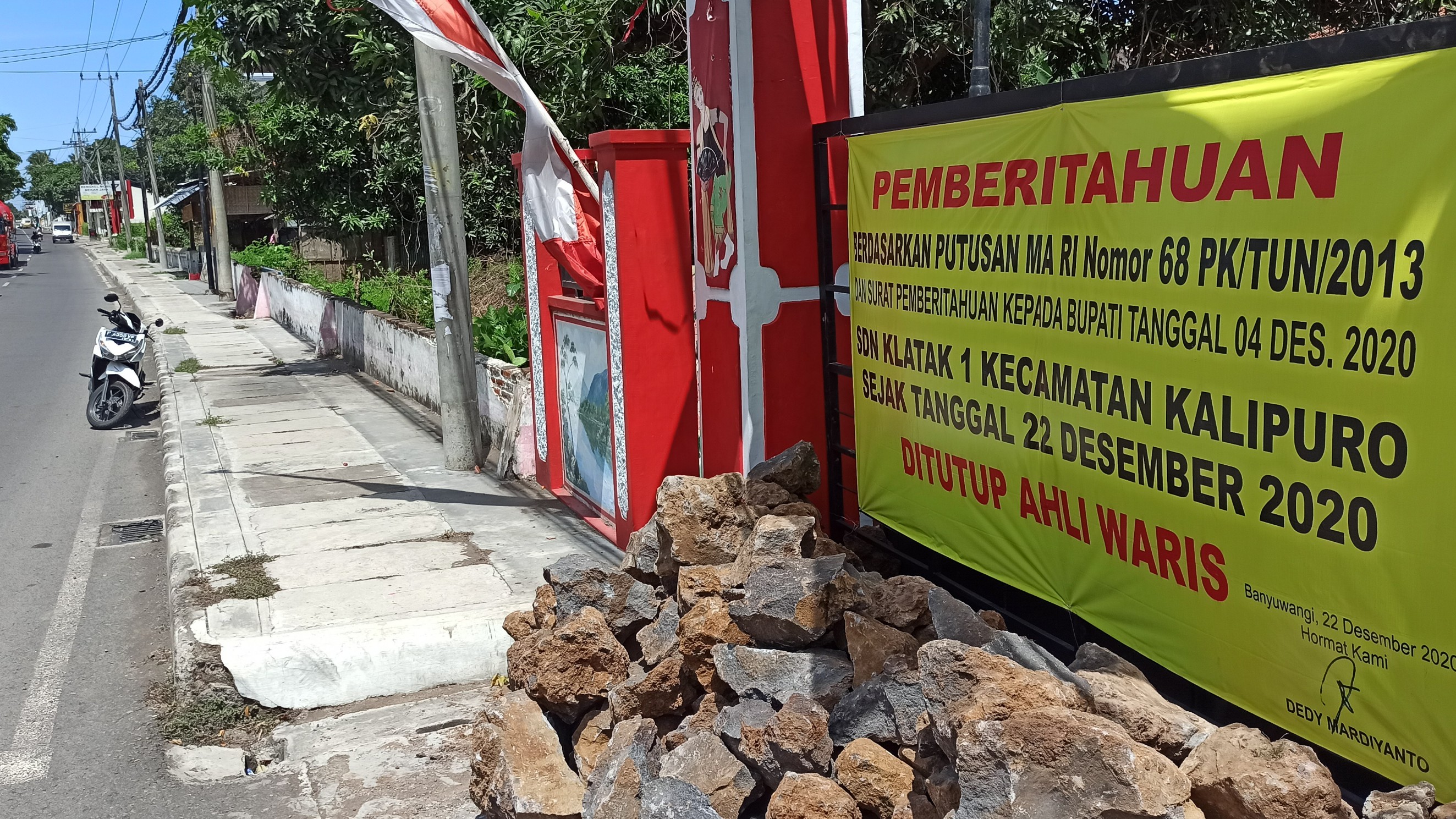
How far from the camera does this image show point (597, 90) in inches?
437

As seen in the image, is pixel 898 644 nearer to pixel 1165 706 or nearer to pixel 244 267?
Result: pixel 1165 706

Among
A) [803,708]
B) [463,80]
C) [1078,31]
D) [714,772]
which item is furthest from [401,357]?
[803,708]

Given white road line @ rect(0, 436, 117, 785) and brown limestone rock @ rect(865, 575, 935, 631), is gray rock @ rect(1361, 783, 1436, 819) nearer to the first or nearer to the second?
brown limestone rock @ rect(865, 575, 935, 631)

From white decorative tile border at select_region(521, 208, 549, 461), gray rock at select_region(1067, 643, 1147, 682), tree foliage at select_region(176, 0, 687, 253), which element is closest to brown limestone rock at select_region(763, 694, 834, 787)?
gray rock at select_region(1067, 643, 1147, 682)

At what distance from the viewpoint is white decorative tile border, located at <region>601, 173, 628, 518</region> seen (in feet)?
22.4

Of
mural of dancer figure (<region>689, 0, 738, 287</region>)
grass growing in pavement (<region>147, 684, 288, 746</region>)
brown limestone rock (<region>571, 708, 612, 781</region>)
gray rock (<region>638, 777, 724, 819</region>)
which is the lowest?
grass growing in pavement (<region>147, 684, 288, 746</region>)

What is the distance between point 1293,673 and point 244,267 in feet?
95.2

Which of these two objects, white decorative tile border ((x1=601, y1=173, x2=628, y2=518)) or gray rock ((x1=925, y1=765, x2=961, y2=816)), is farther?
white decorative tile border ((x1=601, y1=173, x2=628, y2=518))

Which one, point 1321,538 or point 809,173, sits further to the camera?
point 809,173

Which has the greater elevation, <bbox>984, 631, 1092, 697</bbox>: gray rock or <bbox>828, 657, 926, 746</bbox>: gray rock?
<bbox>984, 631, 1092, 697</bbox>: gray rock

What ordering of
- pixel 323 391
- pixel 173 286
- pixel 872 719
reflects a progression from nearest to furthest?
pixel 872 719, pixel 323 391, pixel 173 286

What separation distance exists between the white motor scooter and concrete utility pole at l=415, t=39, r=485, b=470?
5822 mm

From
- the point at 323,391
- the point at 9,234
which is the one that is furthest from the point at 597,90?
the point at 9,234

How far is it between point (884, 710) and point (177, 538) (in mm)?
5933
